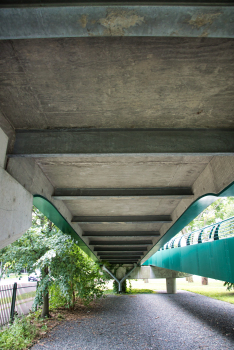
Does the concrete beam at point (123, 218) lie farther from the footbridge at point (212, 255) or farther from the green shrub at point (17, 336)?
the green shrub at point (17, 336)

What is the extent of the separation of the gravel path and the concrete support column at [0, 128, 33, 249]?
7.38m

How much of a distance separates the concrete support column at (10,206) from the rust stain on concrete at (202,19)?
8.78ft

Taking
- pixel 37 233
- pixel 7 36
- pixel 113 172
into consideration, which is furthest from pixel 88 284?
pixel 7 36

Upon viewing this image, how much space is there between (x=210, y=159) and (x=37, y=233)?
956cm

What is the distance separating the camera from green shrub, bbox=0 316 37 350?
7934 millimetres

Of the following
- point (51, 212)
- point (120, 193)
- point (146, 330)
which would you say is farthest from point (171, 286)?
point (120, 193)

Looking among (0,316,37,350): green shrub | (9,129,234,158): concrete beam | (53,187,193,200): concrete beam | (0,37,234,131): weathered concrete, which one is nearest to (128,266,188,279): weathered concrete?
(0,316,37,350): green shrub

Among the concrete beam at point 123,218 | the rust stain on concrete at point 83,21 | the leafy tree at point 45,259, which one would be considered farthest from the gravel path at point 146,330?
the rust stain on concrete at point 83,21

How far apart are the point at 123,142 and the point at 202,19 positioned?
1950mm

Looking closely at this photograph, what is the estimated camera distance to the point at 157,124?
348 cm

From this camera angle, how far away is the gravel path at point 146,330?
8969 millimetres

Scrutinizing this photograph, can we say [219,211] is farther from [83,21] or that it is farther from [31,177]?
[83,21]

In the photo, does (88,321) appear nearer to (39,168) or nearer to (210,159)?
(39,168)

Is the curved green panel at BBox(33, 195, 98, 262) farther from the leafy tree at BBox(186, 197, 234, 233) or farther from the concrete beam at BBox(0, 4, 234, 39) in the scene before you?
the leafy tree at BBox(186, 197, 234, 233)
